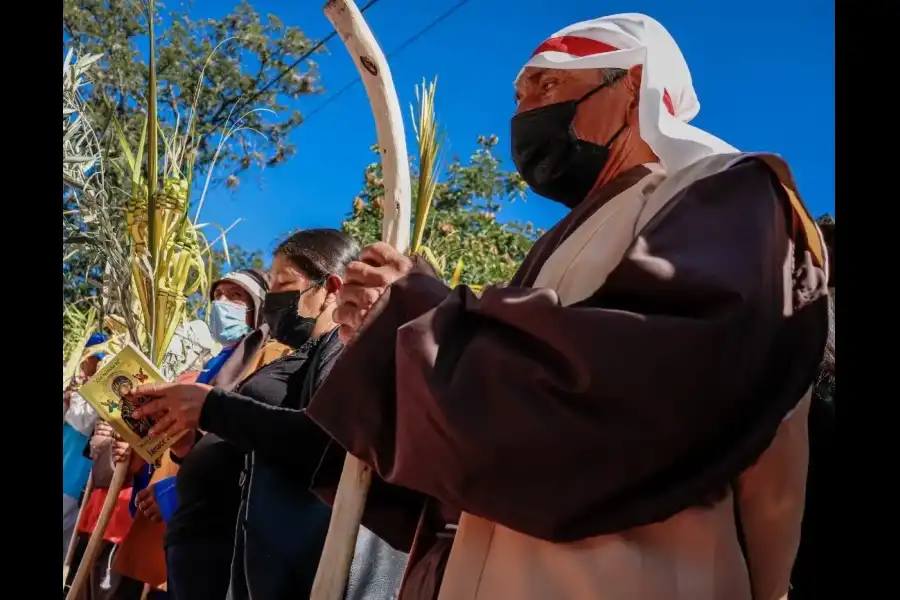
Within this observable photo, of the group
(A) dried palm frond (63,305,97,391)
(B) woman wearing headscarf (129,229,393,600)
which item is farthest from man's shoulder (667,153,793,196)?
(A) dried palm frond (63,305,97,391)

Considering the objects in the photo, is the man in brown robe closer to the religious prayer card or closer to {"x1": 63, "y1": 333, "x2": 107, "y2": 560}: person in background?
the religious prayer card

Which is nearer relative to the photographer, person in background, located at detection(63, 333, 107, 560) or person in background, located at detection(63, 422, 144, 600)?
person in background, located at detection(63, 422, 144, 600)

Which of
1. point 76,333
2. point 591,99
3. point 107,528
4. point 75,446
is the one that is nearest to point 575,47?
point 591,99

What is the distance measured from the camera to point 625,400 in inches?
52.6

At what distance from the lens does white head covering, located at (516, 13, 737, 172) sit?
70.7 inches

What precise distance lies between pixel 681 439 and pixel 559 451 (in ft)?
0.51

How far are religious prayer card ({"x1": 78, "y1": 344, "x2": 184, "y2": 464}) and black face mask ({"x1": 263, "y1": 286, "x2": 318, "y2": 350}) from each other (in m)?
0.47

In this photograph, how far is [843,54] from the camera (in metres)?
1.63

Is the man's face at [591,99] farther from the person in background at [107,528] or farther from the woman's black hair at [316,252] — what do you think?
the person in background at [107,528]

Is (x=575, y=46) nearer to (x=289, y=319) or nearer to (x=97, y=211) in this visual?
(x=289, y=319)

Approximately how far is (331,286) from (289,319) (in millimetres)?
187

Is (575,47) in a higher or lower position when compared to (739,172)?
higher

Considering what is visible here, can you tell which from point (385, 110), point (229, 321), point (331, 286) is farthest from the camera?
point (229, 321)
